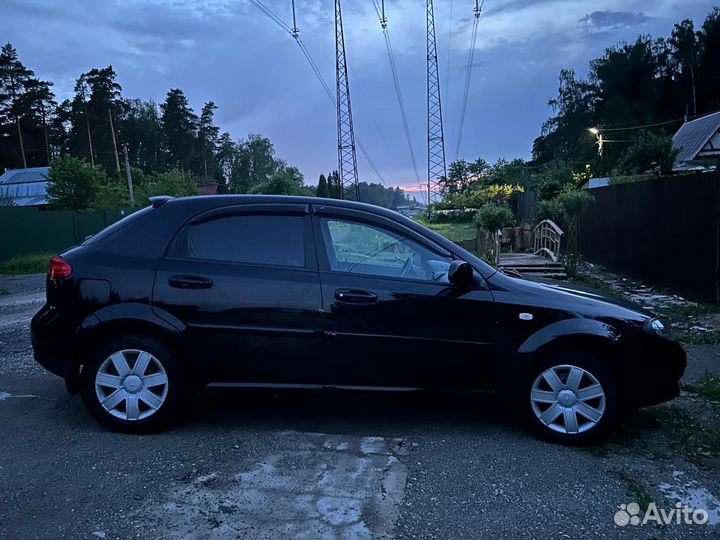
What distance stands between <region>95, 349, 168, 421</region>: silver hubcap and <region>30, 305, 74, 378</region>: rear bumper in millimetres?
285

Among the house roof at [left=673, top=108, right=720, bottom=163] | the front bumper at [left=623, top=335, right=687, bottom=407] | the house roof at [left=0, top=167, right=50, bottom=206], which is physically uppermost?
the house roof at [left=0, top=167, right=50, bottom=206]

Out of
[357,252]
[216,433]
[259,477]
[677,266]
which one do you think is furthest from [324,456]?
[677,266]

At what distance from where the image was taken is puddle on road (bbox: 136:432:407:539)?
285 cm

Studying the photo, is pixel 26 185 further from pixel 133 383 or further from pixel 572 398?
pixel 572 398

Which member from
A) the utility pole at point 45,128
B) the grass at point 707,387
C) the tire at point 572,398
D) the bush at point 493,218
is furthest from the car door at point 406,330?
the utility pole at point 45,128

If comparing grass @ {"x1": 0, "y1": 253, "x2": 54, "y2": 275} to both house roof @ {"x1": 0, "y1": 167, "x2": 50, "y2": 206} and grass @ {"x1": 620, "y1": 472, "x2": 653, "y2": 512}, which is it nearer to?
grass @ {"x1": 620, "y1": 472, "x2": 653, "y2": 512}

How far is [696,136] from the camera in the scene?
118ft

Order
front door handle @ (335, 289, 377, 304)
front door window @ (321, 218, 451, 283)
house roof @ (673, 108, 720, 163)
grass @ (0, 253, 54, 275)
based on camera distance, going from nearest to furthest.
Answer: front door handle @ (335, 289, 377, 304), front door window @ (321, 218, 451, 283), grass @ (0, 253, 54, 275), house roof @ (673, 108, 720, 163)

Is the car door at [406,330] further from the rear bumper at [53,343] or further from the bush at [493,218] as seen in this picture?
the bush at [493,218]

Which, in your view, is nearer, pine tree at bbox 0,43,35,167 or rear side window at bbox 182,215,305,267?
rear side window at bbox 182,215,305,267

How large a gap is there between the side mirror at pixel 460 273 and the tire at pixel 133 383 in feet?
6.61

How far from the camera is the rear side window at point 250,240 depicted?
4.06 meters

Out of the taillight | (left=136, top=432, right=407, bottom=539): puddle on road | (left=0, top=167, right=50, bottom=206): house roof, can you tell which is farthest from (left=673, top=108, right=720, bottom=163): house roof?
(left=0, top=167, right=50, bottom=206): house roof

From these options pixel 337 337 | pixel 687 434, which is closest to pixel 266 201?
pixel 337 337
